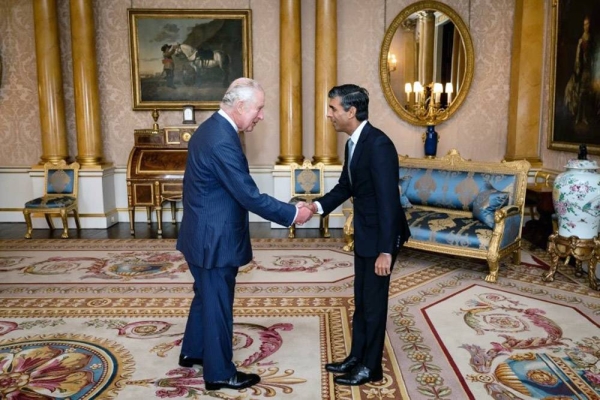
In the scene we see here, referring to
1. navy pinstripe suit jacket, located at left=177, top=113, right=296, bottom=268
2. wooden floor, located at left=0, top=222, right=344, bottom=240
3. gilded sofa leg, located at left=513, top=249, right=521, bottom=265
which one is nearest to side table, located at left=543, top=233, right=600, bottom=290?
gilded sofa leg, located at left=513, top=249, right=521, bottom=265

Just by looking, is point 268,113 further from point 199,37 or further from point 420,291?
point 420,291

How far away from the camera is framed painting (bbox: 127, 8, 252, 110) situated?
734cm

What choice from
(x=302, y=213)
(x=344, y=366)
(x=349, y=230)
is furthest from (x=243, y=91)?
(x=349, y=230)

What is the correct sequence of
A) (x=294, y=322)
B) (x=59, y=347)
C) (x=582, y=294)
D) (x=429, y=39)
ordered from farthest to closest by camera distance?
(x=429, y=39) < (x=582, y=294) < (x=294, y=322) < (x=59, y=347)

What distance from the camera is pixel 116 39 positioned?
7.45 m

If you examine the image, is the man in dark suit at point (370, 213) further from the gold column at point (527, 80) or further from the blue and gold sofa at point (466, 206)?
the gold column at point (527, 80)

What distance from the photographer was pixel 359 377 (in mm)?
2822

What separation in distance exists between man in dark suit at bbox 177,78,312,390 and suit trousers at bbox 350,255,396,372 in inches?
17.2

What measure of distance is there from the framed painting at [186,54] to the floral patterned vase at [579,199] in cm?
450

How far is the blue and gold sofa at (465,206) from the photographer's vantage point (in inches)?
191

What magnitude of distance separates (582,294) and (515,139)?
3.25 m

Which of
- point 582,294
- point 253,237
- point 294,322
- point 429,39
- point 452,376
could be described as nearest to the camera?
point 452,376

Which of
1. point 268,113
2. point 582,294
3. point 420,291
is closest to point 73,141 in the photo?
point 268,113

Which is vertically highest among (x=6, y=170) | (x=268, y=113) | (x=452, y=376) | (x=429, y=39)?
(x=429, y=39)
